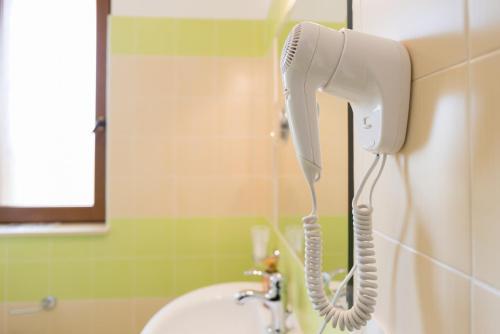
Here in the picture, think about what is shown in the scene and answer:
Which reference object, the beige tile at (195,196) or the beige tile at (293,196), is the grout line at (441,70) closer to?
the beige tile at (293,196)

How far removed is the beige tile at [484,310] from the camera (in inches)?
10.0

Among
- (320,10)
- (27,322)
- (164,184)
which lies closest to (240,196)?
(164,184)

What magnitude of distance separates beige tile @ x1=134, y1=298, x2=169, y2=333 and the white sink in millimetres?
491

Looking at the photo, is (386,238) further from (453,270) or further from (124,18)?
(124,18)

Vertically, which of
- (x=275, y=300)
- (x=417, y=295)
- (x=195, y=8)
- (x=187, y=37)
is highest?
(x=195, y=8)

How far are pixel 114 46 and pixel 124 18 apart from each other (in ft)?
0.48

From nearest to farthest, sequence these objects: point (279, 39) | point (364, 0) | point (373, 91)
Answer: point (373, 91) → point (364, 0) → point (279, 39)

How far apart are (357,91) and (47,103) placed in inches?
68.2

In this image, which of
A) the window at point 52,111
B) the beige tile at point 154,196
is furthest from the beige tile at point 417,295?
the window at point 52,111

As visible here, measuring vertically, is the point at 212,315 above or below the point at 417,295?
below

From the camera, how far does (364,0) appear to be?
498 mm

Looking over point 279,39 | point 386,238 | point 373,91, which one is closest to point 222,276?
point 279,39

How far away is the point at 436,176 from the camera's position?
0.33 meters

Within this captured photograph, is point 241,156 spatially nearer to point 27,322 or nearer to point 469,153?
point 27,322
